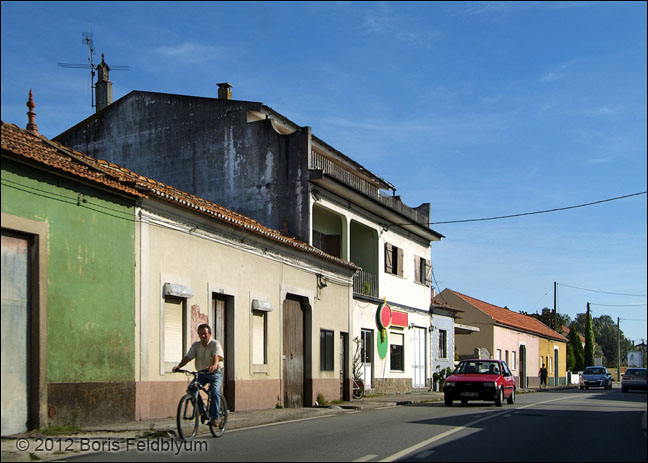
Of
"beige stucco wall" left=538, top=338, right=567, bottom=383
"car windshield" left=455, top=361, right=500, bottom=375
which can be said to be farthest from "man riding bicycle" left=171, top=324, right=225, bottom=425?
"beige stucco wall" left=538, top=338, right=567, bottom=383

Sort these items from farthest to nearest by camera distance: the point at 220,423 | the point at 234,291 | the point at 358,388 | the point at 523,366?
the point at 523,366, the point at 358,388, the point at 234,291, the point at 220,423

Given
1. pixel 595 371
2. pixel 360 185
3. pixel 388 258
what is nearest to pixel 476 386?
pixel 388 258

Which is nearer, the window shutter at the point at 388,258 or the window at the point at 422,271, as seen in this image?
the window shutter at the point at 388,258

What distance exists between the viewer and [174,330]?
16750 mm

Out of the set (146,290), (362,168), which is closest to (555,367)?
(362,168)

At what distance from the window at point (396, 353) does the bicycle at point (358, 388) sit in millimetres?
4813

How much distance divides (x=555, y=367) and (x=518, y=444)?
6112 cm

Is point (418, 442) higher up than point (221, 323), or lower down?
lower down

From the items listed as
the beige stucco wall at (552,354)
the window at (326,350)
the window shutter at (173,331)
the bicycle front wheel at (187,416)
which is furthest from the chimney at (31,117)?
the beige stucco wall at (552,354)

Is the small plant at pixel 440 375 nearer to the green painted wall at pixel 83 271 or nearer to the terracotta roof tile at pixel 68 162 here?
the terracotta roof tile at pixel 68 162

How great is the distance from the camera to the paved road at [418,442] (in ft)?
33.5

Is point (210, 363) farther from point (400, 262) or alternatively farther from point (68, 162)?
point (400, 262)

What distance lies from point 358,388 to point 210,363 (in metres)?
16.4

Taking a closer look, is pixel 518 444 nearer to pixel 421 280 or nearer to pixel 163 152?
pixel 163 152
